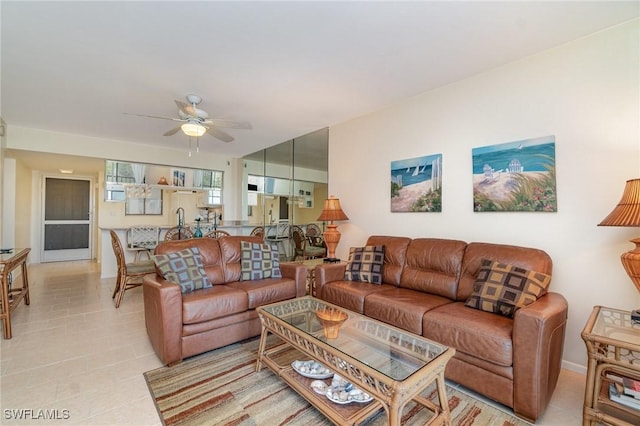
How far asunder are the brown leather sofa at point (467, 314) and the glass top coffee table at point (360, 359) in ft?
1.11

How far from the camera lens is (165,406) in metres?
1.79

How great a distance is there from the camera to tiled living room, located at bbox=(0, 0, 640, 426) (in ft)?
6.03

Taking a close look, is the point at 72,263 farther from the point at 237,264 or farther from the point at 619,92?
the point at 619,92

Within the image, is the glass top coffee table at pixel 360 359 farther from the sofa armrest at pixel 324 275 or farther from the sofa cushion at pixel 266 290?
the sofa armrest at pixel 324 275

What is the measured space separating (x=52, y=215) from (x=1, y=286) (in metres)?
5.71

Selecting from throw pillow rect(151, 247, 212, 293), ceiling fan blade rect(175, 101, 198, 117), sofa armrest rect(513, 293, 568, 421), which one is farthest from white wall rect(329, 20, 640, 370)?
ceiling fan blade rect(175, 101, 198, 117)

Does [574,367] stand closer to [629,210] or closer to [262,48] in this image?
[629,210]

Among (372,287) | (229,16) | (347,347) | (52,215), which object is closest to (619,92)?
(372,287)

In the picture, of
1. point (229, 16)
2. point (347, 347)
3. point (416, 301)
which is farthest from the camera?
point (416, 301)

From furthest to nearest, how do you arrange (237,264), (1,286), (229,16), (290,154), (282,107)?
(290,154) → (282,107) → (237,264) → (1,286) → (229,16)

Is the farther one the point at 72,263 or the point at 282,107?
the point at 72,263

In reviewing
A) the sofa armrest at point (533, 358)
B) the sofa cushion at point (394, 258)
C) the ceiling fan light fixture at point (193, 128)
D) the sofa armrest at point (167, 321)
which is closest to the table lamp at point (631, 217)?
the sofa armrest at point (533, 358)

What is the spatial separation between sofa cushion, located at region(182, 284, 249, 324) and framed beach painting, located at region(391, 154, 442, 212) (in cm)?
212

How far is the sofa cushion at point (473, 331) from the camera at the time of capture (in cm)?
173
